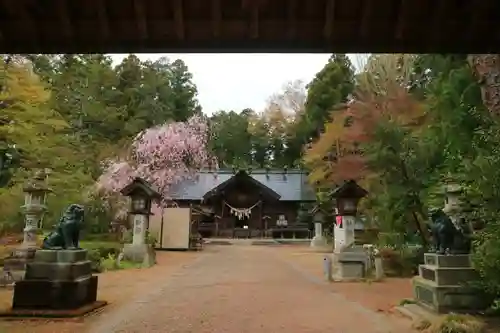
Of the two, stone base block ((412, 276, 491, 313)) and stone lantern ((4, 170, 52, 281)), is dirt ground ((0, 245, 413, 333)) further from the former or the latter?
stone lantern ((4, 170, 52, 281))

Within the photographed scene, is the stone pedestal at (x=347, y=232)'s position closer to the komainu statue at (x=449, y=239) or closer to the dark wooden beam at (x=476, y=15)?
the komainu statue at (x=449, y=239)

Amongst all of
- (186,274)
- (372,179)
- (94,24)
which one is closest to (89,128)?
(186,274)

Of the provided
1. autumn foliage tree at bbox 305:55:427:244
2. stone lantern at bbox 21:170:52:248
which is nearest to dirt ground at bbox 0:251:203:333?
stone lantern at bbox 21:170:52:248

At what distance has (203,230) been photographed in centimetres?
3603

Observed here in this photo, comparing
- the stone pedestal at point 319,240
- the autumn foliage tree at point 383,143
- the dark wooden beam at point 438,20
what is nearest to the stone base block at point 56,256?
the dark wooden beam at point 438,20

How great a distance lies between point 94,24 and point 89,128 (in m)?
25.7

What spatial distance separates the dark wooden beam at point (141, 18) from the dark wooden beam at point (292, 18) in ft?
5.58

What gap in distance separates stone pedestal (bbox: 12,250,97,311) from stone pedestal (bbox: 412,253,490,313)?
6.30 metres

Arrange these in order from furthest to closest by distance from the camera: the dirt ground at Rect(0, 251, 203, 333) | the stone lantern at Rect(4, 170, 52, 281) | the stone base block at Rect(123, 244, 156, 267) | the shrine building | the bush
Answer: the shrine building, the bush, the stone base block at Rect(123, 244, 156, 267), the stone lantern at Rect(4, 170, 52, 281), the dirt ground at Rect(0, 251, 203, 333)

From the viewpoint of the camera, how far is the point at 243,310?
328 inches

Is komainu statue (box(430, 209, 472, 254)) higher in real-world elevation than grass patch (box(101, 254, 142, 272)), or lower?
higher

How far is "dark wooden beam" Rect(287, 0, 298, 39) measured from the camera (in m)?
5.01

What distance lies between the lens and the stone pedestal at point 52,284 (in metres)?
7.64

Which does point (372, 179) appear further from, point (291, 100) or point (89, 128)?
point (291, 100)
